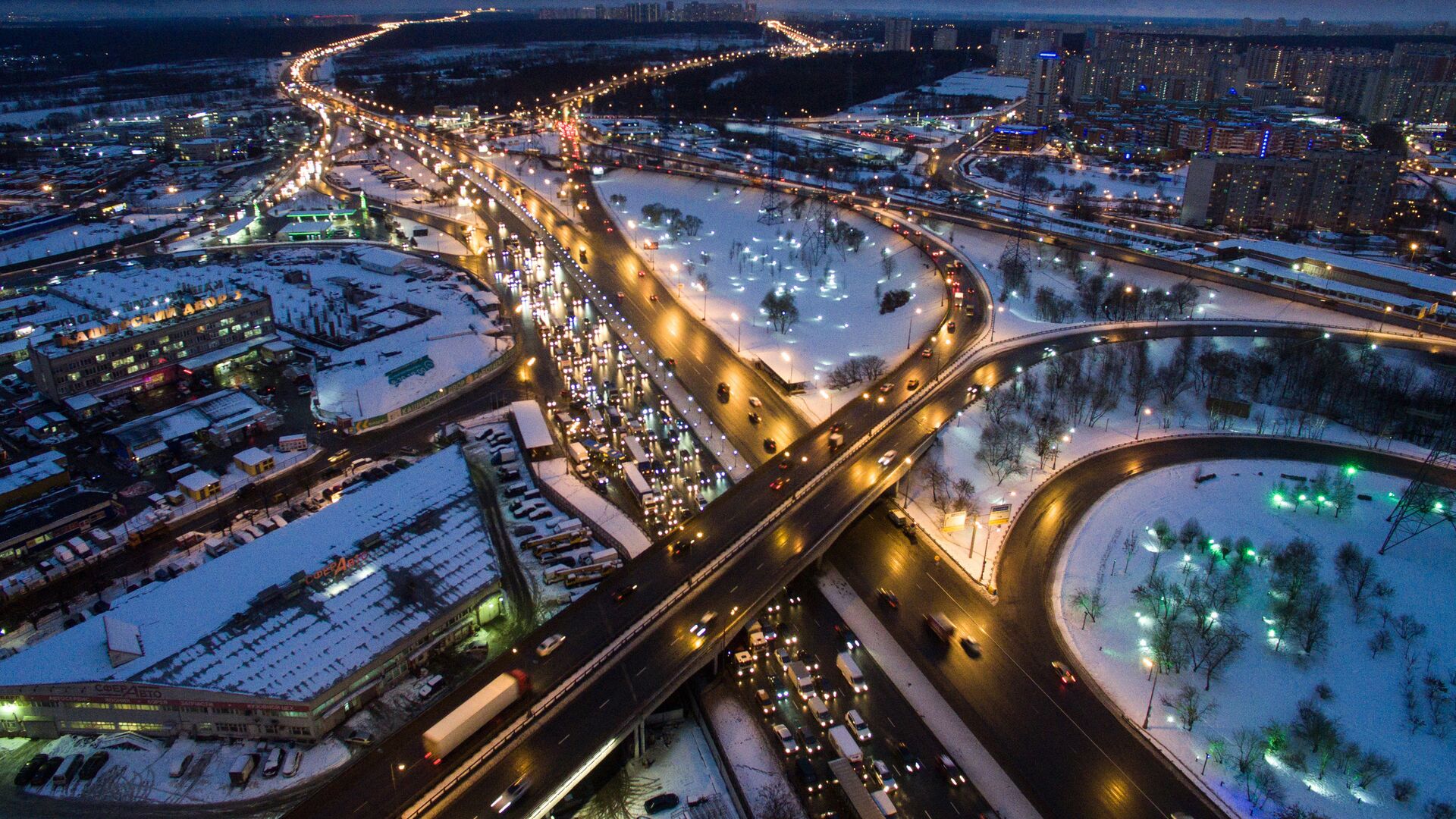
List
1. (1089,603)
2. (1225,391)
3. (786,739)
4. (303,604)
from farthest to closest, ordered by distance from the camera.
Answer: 1. (1225,391)
2. (1089,603)
3. (303,604)
4. (786,739)

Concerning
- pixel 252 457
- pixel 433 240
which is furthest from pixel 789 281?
pixel 252 457

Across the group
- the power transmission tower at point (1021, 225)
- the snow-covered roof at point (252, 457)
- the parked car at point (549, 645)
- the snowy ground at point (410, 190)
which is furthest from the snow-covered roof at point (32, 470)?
the power transmission tower at point (1021, 225)

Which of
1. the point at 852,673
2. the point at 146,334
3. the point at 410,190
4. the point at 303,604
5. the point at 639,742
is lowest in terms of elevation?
the point at 852,673

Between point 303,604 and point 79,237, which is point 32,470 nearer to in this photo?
point 303,604

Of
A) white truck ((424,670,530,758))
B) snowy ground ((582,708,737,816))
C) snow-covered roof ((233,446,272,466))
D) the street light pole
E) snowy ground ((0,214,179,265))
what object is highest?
snowy ground ((0,214,179,265))

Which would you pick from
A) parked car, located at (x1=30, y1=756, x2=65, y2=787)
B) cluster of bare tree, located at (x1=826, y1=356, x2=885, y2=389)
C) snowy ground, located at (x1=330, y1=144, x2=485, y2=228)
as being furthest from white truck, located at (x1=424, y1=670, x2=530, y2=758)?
snowy ground, located at (x1=330, y1=144, x2=485, y2=228)

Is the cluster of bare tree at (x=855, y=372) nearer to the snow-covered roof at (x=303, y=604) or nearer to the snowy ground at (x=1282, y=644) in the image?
the snowy ground at (x=1282, y=644)

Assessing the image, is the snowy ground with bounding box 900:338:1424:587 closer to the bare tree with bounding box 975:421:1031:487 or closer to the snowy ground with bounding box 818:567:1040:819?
the bare tree with bounding box 975:421:1031:487
